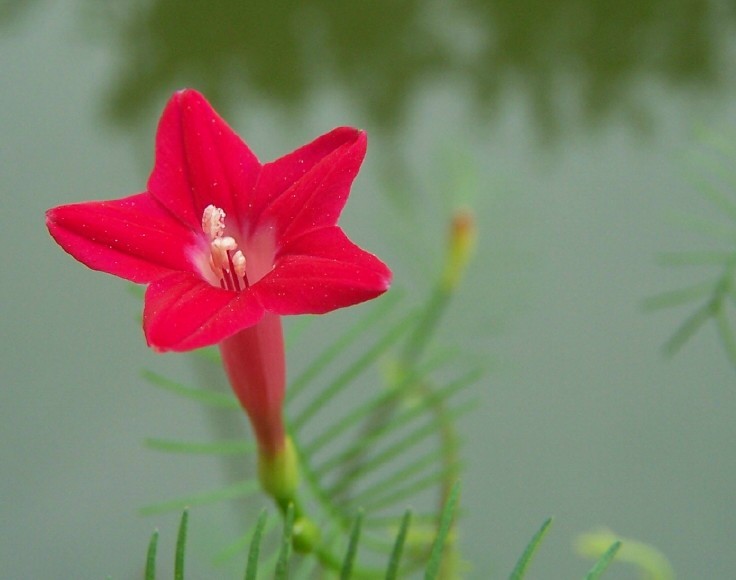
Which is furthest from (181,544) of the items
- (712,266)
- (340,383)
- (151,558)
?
(712,266)

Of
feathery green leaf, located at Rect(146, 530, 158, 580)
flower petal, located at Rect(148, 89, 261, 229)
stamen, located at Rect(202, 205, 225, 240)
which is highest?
flower petal, located at Rect(148, 89, 261, 229)

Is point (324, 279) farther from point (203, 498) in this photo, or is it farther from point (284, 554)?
point (203, 498)

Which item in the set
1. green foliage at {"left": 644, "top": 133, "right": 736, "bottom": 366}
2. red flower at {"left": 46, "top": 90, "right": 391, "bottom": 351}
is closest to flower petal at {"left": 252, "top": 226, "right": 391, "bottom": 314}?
red flower at {"left": 46, "top": 90, "right": 391, "bottom": 351}

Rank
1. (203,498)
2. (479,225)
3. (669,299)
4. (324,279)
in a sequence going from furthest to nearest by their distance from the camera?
(479,225), (669,299), (203,498), (324,279)

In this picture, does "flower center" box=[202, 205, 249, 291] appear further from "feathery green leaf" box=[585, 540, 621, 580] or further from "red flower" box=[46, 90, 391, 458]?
"feathery green leaf" box=[585, 540, 621, 580]

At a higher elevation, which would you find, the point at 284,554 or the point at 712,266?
the point at 712,266

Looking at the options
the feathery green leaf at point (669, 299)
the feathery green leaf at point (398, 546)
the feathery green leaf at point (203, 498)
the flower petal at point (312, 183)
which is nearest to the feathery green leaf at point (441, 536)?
the feathery green leaf at point (398, 546)

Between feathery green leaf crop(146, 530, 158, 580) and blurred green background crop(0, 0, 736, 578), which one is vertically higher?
blurred green background crop(0, 0, 736, 578)

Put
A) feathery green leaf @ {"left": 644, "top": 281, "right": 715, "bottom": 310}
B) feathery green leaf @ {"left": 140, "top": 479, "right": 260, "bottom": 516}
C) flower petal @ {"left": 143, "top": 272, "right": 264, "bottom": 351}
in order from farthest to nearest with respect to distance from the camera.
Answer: feathery green leaf @ {"left": 644, "top": 281, "right": 715, "bottom": 310} → feathery green leaf @ {"left": 140, "top": 479, "right": 260, "bottom": 516} → flower petal @ {"left": 143, "top": 272, "right": 264, "bottom": 351}
